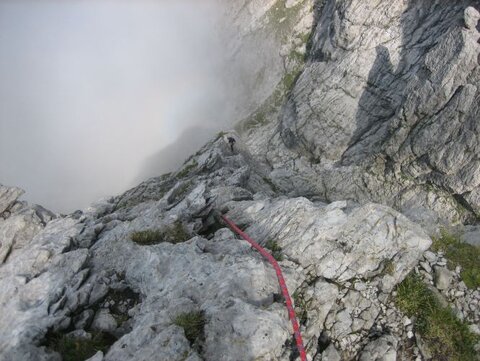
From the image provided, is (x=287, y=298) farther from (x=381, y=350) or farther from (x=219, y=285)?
(x=381, y=350)

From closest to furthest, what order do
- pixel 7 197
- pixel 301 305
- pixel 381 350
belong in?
1. pixel 381 350
2. pixel 301 305
3. pixel 7 197

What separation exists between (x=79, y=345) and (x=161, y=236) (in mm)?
5864

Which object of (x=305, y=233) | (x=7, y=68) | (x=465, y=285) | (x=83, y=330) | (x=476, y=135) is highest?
(x=7, y=68)

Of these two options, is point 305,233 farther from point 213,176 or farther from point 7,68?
point 7,68

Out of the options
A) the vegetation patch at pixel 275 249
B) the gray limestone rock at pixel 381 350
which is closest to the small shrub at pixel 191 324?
the vegetation patch at pixel 275 249

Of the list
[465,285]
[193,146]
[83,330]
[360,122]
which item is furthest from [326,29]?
[83,330]

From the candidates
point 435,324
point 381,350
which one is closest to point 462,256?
point 435,324

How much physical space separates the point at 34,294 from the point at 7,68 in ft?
305

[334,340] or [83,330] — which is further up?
[83,330]

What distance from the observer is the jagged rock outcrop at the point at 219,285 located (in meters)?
9.69

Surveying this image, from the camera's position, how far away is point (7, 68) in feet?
295

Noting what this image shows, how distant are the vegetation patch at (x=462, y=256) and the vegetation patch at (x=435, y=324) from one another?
1.40 meters

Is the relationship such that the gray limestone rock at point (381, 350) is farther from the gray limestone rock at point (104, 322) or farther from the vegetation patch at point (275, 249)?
the gray limestone rock at point (104, 322)

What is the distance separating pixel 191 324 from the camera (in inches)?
388
